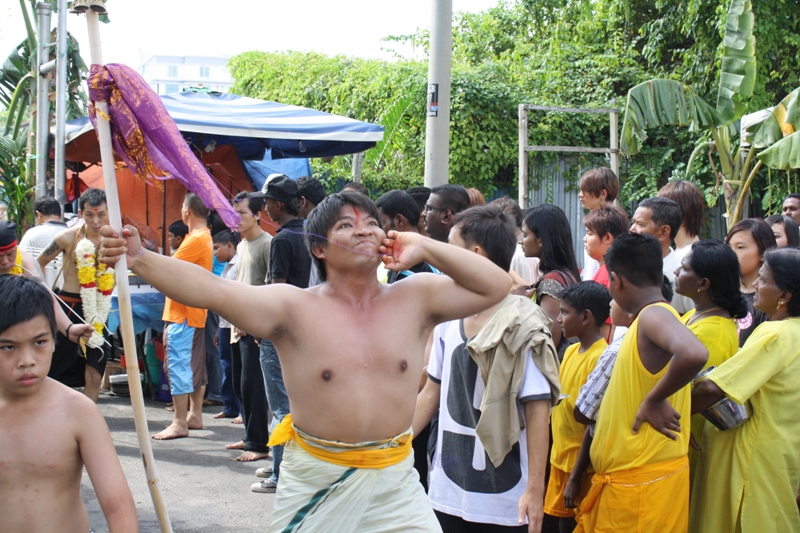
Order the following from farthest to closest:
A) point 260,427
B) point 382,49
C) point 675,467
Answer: point 382,49
point 260,427
point 675,467

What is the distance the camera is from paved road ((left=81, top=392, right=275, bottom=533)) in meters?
5.49

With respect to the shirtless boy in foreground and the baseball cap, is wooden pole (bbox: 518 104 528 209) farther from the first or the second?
the shirtless boy in foreground

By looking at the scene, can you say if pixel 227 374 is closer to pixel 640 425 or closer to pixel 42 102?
pixel 42 102

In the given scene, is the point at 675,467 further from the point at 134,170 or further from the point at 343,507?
the point at 134,170

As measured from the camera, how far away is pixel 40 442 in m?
2.68

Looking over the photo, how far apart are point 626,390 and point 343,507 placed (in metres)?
1.56

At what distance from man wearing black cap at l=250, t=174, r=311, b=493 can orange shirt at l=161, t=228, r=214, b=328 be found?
1.27m

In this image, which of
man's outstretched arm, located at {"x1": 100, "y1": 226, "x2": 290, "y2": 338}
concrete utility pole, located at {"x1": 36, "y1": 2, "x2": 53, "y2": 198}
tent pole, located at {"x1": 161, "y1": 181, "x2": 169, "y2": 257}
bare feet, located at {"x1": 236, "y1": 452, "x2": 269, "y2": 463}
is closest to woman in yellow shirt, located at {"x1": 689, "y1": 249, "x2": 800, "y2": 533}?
man's outstretched arm, located at {"x1": 100, "y1": 226, "x2": 290, "y2": 338}

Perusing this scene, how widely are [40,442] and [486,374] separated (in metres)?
1.72

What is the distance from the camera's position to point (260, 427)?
6754 mm

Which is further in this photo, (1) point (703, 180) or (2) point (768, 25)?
(1) point (703, 180)

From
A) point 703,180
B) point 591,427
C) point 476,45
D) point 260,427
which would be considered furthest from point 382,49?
point 591,427

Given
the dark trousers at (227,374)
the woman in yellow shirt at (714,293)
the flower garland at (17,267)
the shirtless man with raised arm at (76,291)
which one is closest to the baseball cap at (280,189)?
the shirtless man with raised arm at (76,291)

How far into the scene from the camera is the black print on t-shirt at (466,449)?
3447 mm
